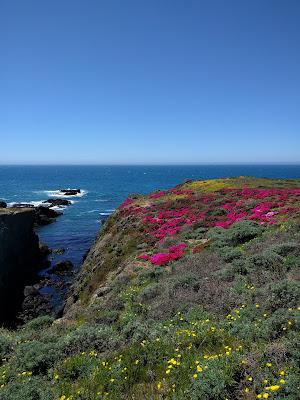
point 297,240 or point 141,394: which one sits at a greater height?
point 297,240

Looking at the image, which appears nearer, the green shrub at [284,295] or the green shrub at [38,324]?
the green shrub at [284,295]

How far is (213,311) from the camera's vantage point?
11992 millimetres

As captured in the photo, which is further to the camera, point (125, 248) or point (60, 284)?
point (60, 284)

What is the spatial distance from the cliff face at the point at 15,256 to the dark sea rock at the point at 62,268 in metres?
3.00

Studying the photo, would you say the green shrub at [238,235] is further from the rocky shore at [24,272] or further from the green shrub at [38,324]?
the rocky shore at [24,272]

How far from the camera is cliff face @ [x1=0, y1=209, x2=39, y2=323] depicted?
3481cm

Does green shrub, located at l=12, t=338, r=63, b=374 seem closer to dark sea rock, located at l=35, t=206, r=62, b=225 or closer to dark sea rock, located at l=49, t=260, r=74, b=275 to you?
dark sea rock, located at l=49, t=260, r=74, b=275

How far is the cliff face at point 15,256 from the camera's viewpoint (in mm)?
34812

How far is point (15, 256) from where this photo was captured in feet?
140

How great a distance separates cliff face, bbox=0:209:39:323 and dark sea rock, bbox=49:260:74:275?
3.00 meters

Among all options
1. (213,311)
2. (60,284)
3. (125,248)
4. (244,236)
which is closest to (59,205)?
(60,284)

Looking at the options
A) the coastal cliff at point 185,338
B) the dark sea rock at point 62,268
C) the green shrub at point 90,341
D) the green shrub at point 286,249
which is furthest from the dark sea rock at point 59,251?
the green shrub at point 90,341

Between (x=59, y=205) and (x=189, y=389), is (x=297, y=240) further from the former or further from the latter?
(x=59, y=205)

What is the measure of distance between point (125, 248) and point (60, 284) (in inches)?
496
